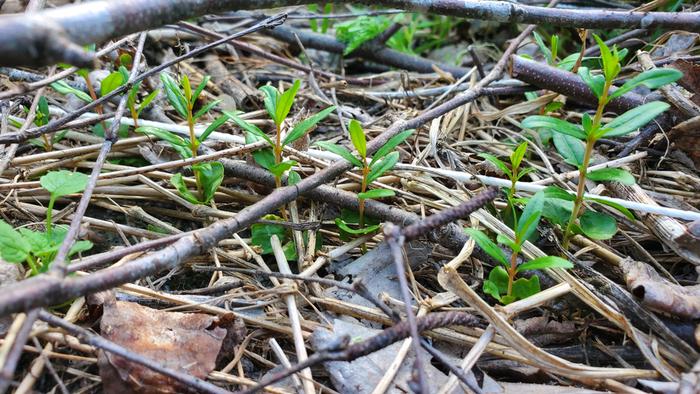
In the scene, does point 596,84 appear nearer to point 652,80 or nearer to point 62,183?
point 652,80

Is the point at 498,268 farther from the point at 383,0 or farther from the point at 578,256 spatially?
the point at 383,0

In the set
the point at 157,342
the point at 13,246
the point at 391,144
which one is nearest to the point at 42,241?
the point at 13,246

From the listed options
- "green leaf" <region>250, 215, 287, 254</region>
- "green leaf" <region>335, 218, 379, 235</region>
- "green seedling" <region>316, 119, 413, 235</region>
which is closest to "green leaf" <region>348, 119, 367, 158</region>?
"green seedling" <region>316, 119, 413, 235</region>

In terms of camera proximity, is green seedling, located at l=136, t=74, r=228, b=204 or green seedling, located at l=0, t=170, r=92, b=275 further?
green seedling, located at l=136, t=74, r=228, b=204

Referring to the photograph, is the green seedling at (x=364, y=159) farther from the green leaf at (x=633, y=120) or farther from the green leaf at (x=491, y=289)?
the green leaf at (x=633, y=120)

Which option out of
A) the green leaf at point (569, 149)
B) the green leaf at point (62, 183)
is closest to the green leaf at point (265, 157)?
the green leaf at point (62, 183)

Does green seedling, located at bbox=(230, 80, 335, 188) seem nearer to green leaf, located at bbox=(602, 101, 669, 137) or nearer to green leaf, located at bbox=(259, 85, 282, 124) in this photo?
green leaf, located at bbox=(259, 85, 282, 124)

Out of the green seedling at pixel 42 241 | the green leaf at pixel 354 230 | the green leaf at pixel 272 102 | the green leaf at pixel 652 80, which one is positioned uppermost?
the green leaf at pixel 652 80

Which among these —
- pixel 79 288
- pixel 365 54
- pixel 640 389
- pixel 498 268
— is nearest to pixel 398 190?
pixel 498 268
